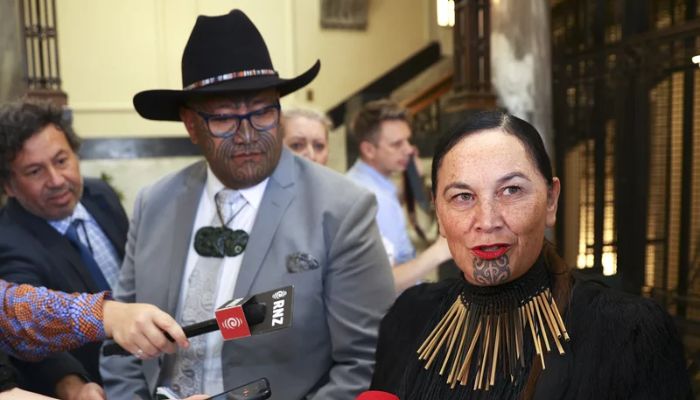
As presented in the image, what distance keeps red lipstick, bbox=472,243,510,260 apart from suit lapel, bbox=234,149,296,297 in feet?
2.57

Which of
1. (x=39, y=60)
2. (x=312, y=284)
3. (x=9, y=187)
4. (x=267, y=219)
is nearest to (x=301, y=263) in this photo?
(x=312, y=284)

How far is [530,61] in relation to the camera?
14.1ft

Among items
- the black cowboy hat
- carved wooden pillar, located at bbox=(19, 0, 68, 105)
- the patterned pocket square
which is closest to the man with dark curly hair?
the black cowboy hat

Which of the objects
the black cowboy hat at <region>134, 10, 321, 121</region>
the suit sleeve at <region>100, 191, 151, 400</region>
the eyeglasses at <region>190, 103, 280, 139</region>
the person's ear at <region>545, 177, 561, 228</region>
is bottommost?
the suit sleeve at <region>100, 191, 151, 400</region>

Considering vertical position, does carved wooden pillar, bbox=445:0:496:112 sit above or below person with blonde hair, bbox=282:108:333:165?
above

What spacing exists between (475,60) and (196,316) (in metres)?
3.30

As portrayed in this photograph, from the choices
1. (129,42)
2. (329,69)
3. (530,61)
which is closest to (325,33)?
(329,69)

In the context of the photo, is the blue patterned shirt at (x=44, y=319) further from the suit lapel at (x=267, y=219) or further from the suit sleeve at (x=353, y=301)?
the suit sleeve at (x=353, y=301)

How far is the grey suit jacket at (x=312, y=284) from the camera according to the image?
1.73 m

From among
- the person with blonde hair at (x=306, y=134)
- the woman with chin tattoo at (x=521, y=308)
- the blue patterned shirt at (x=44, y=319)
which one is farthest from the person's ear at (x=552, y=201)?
the person with blonde hair at (x=306, y=134)

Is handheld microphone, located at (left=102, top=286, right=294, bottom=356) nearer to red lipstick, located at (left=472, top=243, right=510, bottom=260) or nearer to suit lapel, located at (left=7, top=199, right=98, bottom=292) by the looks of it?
red lipstick, located at (left=472, top=243, right=510, bottom=260)

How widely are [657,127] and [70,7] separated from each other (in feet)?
22.6

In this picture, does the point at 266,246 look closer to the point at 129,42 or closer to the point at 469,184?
the point at 469,184

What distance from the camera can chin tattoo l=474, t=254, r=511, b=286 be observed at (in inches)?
46.3
